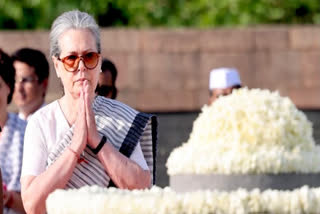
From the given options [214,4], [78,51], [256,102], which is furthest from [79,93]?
[214,4]

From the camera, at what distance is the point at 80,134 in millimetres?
5250

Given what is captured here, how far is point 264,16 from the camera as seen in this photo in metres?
17.4

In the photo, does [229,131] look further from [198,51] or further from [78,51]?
[198,51]

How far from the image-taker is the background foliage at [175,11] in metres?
17.2

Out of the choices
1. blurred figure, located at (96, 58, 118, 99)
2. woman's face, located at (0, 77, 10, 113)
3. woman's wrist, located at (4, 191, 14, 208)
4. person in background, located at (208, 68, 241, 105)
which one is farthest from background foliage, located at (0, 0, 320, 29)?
woman's wrist, located at (4, 191, 14, 208)

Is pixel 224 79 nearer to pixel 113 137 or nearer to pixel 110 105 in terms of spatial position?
pixel 110 105

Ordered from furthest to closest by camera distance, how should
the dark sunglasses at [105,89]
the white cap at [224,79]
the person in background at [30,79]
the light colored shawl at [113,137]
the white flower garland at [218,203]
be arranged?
1. the white cap at [224,79]
2. the person in background at [30,79]
3. the dark sunglasses at [105,89]
4. the light colored shawl at [113,137]
5. the white flower garland at [218,203]

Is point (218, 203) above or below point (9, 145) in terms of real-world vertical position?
above

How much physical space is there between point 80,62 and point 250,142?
1611mm

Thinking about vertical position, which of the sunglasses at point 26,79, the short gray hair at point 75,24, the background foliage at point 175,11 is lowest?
the background foliage at point 175,11

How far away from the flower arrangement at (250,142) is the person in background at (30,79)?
5092 millimetres

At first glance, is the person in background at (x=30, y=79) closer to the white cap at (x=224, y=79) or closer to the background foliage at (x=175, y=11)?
the white cap at (x=224, y=79)

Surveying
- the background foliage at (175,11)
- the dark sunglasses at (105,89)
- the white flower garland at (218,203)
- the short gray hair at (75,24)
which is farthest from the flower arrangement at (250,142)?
the background foliage at (175,11)

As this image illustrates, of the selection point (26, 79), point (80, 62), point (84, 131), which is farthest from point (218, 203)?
point (26, 79)
